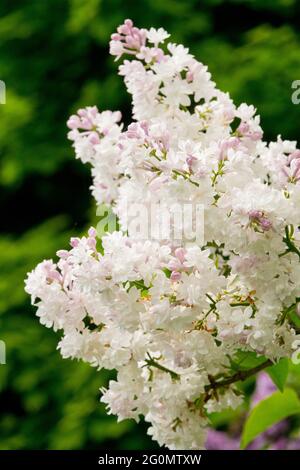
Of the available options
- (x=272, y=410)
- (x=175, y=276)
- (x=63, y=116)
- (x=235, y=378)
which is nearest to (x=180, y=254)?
(x=175, y=276)

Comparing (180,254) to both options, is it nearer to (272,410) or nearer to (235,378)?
(235,378)

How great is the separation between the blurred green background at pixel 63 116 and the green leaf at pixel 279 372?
101 inches

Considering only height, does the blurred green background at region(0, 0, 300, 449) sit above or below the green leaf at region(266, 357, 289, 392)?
above

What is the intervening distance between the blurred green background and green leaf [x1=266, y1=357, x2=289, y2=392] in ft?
8.46

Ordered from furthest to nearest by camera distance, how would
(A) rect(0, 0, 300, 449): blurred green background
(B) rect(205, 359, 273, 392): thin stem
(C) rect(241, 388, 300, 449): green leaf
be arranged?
(A) rect(0, 0, 300, 449): blurred green background, (C) rect(241, 388, 300, 449): green leaf, (B) rect(205, 359, 273, 392): thin stem

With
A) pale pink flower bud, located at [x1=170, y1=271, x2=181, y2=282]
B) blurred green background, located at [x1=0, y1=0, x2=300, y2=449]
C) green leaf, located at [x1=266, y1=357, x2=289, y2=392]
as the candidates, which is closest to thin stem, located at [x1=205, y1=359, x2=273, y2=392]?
green leaf, located at [x1=266, y1=357, x2=289, y2=392]

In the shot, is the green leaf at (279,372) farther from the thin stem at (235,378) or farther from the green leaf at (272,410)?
the green leaf at (272,410)

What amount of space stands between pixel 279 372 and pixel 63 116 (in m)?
3.43

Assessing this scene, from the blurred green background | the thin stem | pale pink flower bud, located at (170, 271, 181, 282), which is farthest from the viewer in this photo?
the blurred green background

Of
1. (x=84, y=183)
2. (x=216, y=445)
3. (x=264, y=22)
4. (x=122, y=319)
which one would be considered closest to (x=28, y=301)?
(x=84, y=183)

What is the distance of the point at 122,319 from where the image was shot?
1.27m

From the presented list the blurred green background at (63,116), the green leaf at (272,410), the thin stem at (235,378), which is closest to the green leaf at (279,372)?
the thin stem at (235,378)

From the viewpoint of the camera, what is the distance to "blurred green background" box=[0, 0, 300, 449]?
13.7 feet

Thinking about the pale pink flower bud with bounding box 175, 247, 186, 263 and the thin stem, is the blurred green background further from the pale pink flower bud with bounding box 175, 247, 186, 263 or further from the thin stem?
the pale pink flower bud with bounding box 175, 247, 186, 263
